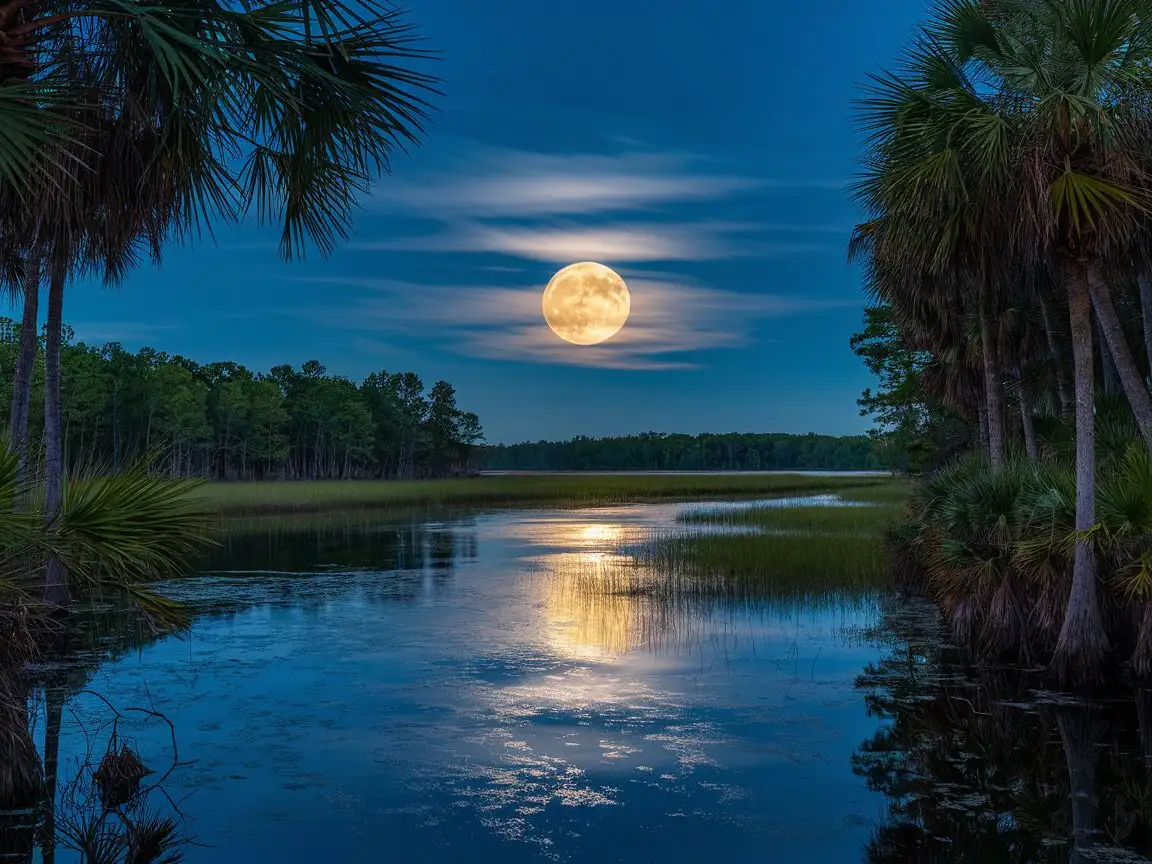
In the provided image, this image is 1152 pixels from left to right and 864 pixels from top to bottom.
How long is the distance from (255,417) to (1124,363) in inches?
3783

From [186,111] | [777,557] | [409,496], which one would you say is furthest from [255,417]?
[186,111]

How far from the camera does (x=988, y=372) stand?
812 inches

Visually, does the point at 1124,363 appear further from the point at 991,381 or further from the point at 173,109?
the point at 173,109

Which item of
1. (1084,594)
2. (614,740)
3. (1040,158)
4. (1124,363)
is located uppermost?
(1040,158)

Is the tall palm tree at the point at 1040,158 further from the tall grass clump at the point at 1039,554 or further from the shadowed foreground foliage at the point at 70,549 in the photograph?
the shadowed foreground foliage at the point at 70,549

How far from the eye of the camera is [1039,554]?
13.4 meters

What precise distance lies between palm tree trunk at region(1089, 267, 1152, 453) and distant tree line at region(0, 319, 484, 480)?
4956cm

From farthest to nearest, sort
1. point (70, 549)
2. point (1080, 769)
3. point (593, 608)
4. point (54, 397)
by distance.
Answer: point (593, 608)
point (54, 397)
point (1080, 769)
point (70, 549)

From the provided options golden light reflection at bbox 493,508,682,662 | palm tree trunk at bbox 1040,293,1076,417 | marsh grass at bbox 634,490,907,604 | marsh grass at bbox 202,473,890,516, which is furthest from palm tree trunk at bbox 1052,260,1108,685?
marsh grass at bbox 202,473,890,516

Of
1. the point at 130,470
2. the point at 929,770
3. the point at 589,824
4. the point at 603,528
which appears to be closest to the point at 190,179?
the point at 130,470

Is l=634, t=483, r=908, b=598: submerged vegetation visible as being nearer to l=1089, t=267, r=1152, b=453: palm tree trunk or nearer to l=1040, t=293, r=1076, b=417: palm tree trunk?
l=1040, t=293, r=1076, b=417: palm tree trunk

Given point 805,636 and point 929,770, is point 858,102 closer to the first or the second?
point 805,636

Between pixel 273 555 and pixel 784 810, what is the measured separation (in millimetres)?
25012

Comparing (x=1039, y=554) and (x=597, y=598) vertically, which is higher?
(x=1039, y=554)
